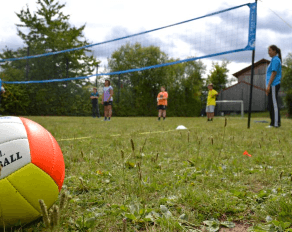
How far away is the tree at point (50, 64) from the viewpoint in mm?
18969

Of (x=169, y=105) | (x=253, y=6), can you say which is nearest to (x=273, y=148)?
(x=253, y=6)

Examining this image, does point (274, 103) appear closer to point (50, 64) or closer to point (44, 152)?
point (44, 152)

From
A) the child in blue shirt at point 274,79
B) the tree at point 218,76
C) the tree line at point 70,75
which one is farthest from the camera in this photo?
the tree at point 218,76

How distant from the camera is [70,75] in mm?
21078

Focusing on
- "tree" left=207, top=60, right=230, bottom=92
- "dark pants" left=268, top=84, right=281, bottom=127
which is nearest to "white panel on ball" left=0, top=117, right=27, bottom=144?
"dark pants" left=268, top=84, right=281, bottom=127

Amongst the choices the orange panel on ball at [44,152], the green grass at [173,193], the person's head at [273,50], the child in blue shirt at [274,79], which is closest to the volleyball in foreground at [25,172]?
the orange panel on ball at [44,152]

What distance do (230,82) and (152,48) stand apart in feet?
90.3

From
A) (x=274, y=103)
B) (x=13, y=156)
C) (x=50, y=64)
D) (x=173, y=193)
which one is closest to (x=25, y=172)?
(x=13, y=156)

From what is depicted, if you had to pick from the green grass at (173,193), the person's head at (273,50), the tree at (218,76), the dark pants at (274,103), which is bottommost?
the green grass at (173,193)

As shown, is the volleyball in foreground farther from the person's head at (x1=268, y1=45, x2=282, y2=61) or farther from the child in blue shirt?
the person's head at (x1=268, y1=45, x2=282, y2=61)

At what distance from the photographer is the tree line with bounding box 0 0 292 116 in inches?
741

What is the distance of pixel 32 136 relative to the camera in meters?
1.66

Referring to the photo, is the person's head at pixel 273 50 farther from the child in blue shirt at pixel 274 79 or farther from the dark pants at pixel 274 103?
the dark pants at pixel 274 103

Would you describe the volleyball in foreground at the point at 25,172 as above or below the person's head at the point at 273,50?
below
